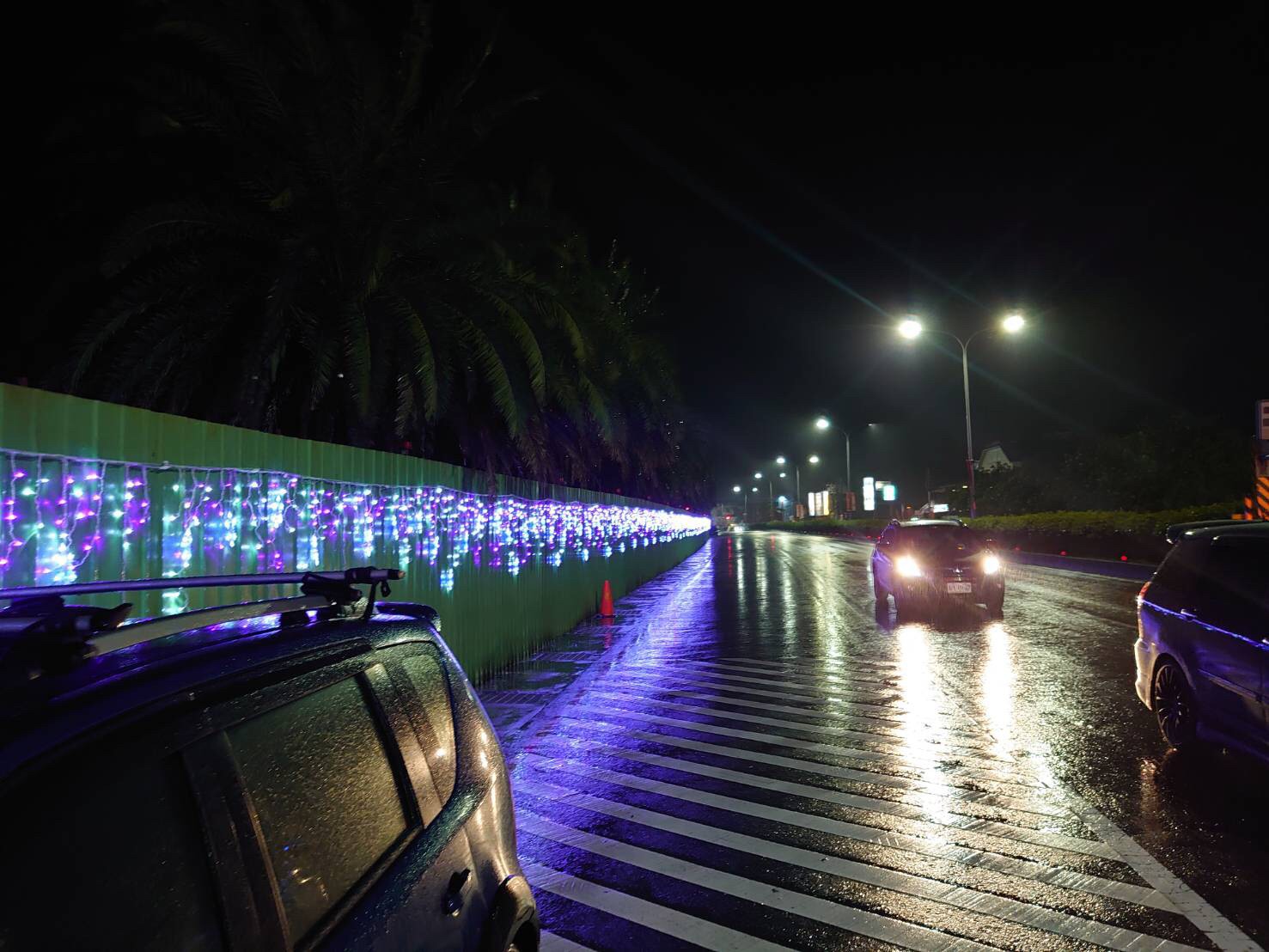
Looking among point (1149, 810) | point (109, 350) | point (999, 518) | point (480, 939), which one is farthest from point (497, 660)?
point (999, 518)

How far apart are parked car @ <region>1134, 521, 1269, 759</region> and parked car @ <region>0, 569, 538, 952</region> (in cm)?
456

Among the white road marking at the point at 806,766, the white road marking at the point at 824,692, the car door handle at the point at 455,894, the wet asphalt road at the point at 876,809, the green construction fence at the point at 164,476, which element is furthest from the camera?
the white road marking at the point at 824,692

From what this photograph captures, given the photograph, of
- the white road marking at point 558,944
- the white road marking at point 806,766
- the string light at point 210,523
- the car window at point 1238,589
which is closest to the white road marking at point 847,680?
the white road marking at point 806,766

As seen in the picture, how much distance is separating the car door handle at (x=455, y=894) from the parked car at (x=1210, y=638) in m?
4.72

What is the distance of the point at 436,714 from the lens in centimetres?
239

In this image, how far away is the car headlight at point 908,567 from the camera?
544 inches

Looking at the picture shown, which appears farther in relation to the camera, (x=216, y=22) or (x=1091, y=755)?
(x=216, y=22)

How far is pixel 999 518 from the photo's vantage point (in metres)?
38.9

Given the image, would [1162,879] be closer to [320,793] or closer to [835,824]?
[835,824]

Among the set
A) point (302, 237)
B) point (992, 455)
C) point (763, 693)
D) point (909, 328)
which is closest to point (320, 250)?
point (302, 237)

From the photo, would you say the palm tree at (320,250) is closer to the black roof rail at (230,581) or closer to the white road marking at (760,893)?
the white road marking at (760,893)

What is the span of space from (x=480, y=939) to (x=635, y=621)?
43.5 feet

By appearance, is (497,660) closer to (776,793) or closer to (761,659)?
(761,659)

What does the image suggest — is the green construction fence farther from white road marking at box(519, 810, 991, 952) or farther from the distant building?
the distant building
